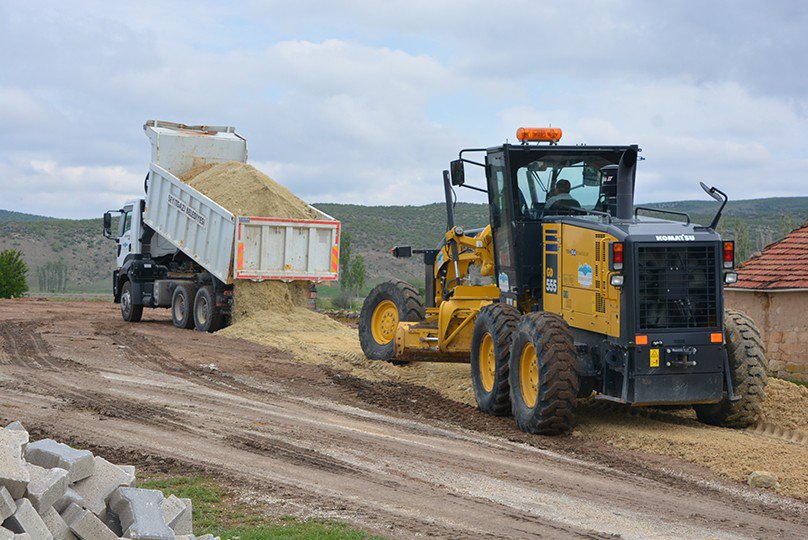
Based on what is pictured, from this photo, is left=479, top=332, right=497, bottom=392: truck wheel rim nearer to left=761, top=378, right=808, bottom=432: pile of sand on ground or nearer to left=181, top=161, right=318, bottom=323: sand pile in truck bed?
left=761, top=378, right=808, bottom=432: pile of sand on ground

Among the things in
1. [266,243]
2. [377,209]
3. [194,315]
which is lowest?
[194,315]

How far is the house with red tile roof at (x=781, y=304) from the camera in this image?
Answer: 55.5 feet

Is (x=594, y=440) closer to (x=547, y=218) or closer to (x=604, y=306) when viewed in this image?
(x=604, y=306)

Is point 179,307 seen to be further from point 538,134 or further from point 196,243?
point 538,134

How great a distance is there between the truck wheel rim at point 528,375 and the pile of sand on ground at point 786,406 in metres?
2.65

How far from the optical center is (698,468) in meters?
9.69

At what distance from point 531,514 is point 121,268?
62.6 ft

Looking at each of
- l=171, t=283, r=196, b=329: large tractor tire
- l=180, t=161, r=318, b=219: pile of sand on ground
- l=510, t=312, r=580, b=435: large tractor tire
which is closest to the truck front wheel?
l=171, t=283, r=196, b=329: large tractor tire

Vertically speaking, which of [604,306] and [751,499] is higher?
[604,306]

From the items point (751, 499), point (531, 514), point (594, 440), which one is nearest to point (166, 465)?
point (531, 514)

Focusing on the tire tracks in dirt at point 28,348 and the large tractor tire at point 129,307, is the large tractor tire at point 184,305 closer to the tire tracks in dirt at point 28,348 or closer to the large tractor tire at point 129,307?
the large tractor tire at point 129,307

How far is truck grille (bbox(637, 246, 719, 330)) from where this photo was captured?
10633 mm

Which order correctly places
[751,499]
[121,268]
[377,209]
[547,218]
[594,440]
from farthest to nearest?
[377,209]
[121,268]
[547,218]
[594,440]
[751,499]

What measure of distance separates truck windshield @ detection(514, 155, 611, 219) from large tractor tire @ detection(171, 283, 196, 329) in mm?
12093
